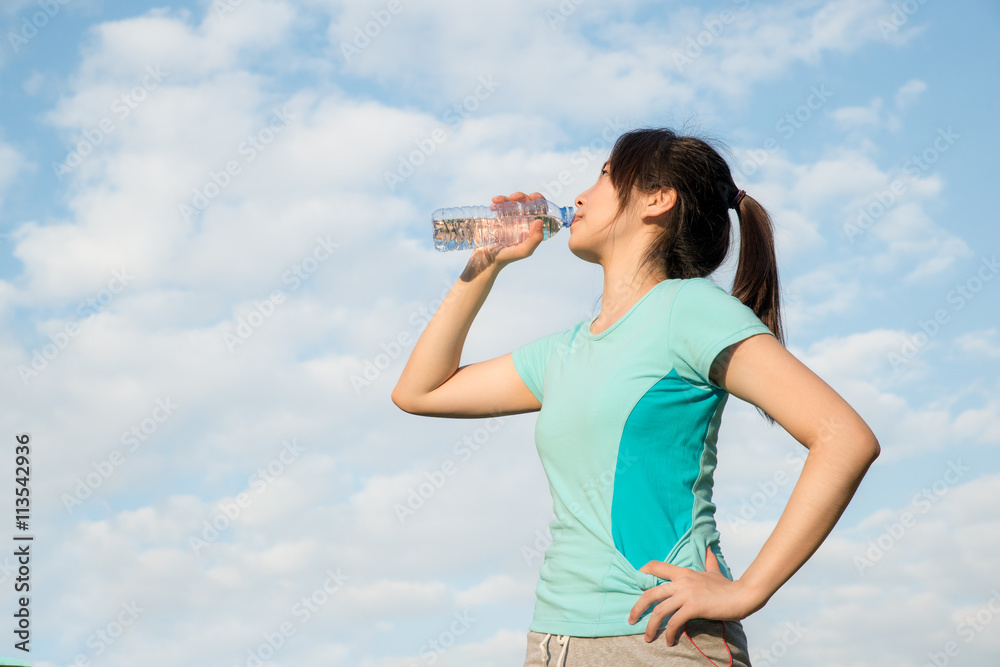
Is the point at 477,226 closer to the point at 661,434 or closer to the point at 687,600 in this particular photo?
the point at 661,434

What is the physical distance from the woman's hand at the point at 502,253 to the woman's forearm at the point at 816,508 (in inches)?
53.0

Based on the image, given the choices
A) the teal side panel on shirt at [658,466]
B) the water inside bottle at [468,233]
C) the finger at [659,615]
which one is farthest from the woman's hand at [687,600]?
the water inside bottle at [468,233]

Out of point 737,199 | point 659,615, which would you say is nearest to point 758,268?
point 737,199

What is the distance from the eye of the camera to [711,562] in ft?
6.91

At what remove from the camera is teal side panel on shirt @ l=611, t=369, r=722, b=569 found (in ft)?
6.99

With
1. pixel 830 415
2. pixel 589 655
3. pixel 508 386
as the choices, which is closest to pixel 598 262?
pixel 508 386

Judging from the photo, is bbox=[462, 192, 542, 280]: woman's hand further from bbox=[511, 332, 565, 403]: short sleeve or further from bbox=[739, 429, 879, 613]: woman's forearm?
bbox=[739, 429, 879, 613]: woman's forearm

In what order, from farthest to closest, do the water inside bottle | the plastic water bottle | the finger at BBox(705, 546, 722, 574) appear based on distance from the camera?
the water inside bottle < the plastic water bottle < the finger at BBox(705, 546, 722, 574)

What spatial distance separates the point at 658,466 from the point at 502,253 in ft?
3.79

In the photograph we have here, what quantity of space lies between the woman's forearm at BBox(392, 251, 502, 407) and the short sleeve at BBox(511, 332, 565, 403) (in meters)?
0.31

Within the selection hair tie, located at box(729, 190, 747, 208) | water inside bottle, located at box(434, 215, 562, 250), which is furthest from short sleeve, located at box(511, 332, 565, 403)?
water inside bottle, located at box(434, 215, 562, 250)

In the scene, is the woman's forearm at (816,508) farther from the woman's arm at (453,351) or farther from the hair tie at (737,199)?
the woman's arm at (453,351)

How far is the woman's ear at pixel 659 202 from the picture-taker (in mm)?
2615

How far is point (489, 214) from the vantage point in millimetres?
3961
